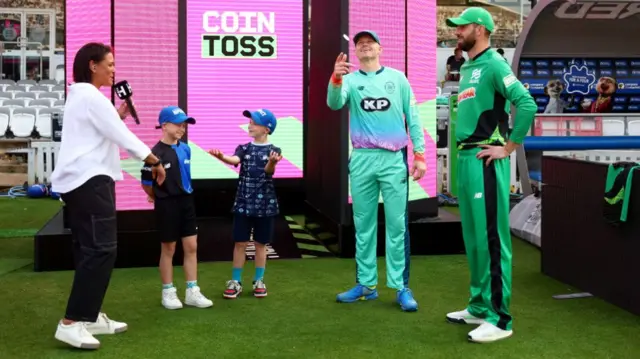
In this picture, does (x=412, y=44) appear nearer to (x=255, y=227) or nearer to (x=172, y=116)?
(x=255, y=227)

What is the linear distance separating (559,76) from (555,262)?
481cm

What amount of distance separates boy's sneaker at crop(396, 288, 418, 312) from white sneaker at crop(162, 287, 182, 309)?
4.25 feet

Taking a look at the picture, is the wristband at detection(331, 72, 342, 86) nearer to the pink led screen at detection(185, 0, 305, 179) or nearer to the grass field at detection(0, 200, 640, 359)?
the grass field at detection(0, 200, 640, 359)

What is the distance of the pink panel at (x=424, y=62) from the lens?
21.2ft

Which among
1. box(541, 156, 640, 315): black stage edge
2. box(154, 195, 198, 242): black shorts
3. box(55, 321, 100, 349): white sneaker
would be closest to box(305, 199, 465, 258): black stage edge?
box(541, 156, 640, 315): black stage edge

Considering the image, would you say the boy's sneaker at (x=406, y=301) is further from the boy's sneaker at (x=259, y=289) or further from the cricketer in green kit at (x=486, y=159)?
the boy's sneaker at (x=259, y=289)

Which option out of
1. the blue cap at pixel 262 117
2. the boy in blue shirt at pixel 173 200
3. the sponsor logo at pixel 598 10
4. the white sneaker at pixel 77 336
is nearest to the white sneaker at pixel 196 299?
the boy in blue shirt at pixel 173 200

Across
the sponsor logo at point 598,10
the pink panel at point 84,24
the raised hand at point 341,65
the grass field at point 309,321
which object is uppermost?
the sponsor logo at point 598,10

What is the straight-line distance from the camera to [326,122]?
6969 mm

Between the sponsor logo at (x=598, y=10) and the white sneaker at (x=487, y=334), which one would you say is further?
the sponsor logo at (x=598, y=10)

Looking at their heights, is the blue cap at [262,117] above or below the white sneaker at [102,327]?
above

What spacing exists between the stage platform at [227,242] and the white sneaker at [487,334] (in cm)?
240

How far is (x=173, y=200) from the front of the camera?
458 centimetres

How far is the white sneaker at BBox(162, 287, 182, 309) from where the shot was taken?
4656mm
